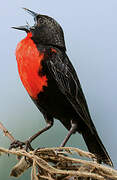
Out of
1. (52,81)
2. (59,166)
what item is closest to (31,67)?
(52,81)

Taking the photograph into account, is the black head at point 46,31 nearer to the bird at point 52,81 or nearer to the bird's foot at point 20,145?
the bird at point 52,81

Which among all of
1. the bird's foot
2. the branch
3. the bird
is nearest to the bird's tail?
the bird

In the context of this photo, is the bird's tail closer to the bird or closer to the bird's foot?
the bird

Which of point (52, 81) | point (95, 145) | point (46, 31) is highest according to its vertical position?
point (46, 31)

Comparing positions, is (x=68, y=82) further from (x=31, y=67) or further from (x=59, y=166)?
(x=59, y=166)

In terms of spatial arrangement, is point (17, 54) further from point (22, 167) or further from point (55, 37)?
point (22, 167)

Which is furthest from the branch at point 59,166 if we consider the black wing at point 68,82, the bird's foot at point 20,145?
the black wing at point 68,82

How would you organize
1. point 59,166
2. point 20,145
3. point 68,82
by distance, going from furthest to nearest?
point 68,82 < point 20,145 < point 59,166

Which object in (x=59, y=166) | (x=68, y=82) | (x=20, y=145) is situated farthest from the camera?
(x=68, y=82)
